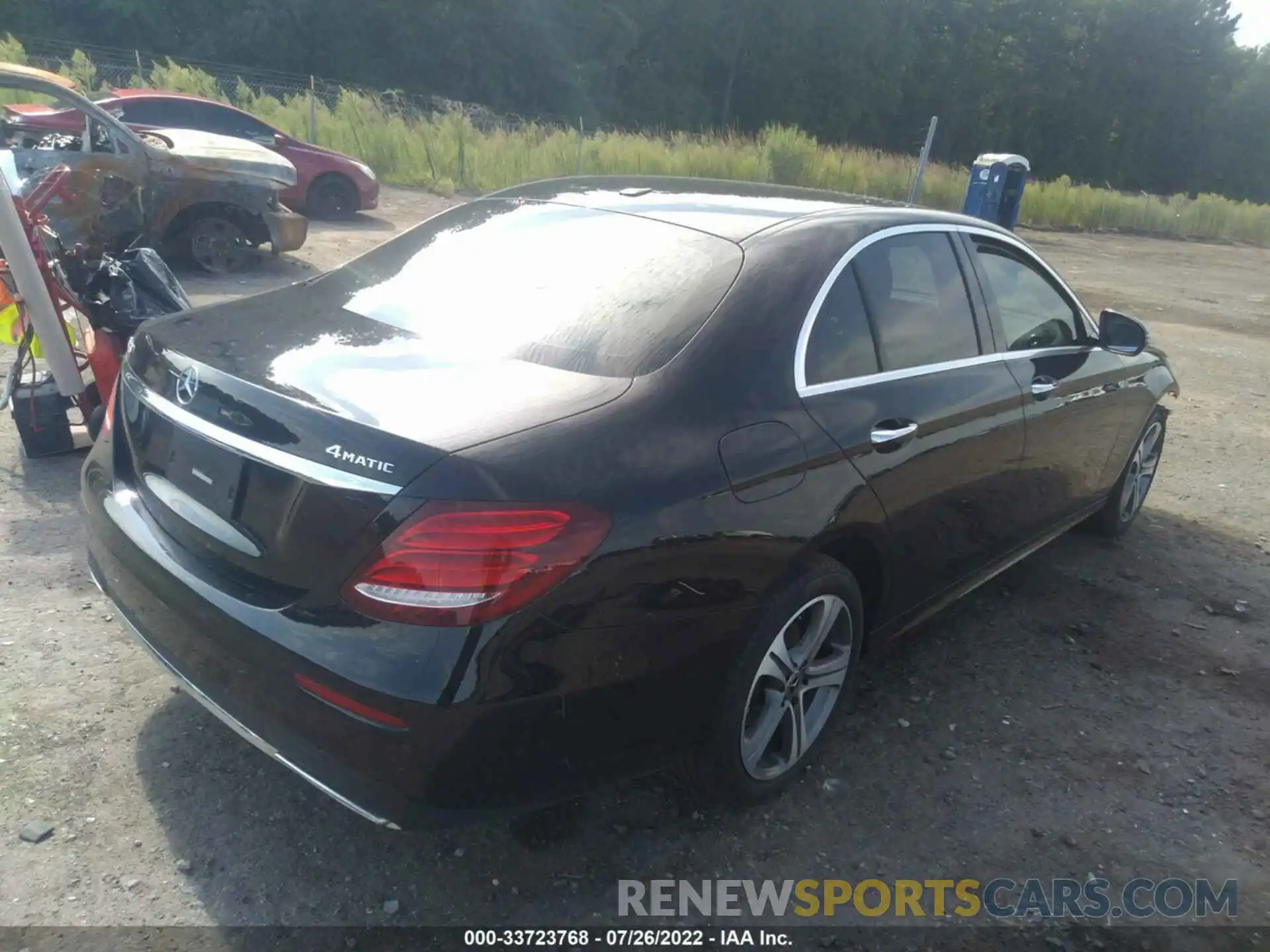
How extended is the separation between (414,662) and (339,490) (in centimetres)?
41

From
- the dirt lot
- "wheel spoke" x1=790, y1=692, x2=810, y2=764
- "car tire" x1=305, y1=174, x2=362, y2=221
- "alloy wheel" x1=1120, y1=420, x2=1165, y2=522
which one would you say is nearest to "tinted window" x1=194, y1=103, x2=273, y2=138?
"car tire" x1=305, y1=174, x2=362, y2=221

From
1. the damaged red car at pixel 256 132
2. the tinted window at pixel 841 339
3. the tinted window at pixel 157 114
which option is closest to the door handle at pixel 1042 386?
the tinted window at pixel 841 339

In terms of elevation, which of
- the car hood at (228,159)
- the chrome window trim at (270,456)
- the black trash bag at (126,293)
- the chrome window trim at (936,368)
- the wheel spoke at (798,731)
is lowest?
the wheel spoke at (798,731)

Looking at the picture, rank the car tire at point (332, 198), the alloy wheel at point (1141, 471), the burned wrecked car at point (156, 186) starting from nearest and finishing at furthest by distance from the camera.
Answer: the alloy wheel at point (1141, 471) → the burned wrecked car at point (156, 186) → the car tire at point (332, 198)

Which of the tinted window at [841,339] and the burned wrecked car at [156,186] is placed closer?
the tinted window at [841,339]

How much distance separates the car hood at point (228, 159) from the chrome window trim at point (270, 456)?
745 cm

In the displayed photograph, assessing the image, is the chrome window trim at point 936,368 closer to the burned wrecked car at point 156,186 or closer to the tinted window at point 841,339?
the tinted window at point 841,339

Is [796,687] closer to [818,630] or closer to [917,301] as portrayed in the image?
[818,630]

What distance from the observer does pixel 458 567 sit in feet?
6.82

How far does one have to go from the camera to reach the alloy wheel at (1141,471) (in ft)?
16.9

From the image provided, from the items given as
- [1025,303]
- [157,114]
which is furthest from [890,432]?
[157,114]

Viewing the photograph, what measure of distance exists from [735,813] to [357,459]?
1560 mm

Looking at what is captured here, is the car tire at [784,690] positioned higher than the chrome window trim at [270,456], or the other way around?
the chrome window trim at [270,456]

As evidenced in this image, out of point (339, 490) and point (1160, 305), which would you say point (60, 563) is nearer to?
point (339, 490)
